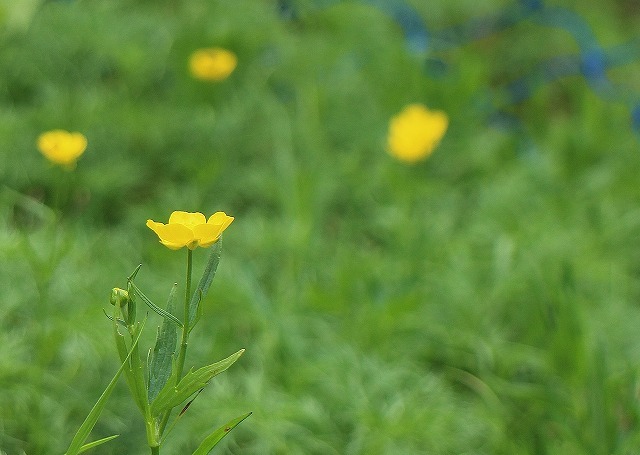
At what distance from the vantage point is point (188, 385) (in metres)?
0.65

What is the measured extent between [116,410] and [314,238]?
1.78 feet

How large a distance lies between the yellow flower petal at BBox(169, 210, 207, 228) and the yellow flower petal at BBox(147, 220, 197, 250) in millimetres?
19

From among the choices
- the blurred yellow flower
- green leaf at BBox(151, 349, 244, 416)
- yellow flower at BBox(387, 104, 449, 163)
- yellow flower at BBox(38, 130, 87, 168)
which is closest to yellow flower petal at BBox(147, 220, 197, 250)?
green leaf at BBox(151, 349, 244, 416)

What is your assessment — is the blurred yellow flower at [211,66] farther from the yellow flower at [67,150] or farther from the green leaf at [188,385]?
the green leaf at [188,385]

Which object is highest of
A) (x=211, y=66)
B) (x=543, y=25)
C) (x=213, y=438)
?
(x=213, y=438)

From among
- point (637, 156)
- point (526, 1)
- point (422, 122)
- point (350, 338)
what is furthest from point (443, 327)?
point (526, 1)

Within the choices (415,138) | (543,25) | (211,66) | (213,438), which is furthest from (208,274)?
(543,25)

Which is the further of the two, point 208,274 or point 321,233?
point 321,233

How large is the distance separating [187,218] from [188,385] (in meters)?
0.16

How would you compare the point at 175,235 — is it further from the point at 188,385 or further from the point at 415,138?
the point at 415,138

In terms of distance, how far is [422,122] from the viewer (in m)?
1.56

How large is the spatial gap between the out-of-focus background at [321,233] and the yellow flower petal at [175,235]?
0.32 metres

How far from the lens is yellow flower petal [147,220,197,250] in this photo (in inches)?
26.7

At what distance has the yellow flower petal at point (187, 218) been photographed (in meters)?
0.71
